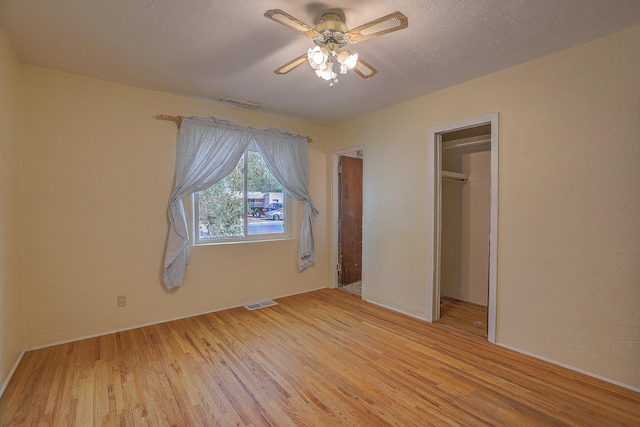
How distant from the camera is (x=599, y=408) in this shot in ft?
6.22

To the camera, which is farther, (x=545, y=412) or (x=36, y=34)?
(x=36, y=34)

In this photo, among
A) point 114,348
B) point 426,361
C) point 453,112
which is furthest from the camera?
point 453,112

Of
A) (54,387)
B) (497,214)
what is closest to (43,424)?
(54,387)

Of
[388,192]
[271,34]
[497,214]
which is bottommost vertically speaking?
[497,214]

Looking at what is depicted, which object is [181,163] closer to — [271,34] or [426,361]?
[271,34]

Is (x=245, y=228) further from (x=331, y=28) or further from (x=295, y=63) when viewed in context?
(x=331, y=28)

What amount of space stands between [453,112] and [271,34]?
6.48 feet

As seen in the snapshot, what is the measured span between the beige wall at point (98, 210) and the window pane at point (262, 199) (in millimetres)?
629

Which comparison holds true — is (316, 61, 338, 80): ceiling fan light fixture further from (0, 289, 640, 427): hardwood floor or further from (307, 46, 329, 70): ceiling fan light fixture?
(0, 289, 640, 427): hardwood floor

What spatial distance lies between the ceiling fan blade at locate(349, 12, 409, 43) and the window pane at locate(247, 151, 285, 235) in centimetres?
241

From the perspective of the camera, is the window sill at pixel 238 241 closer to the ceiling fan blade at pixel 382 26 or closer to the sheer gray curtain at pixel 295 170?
the sheer gray curtain at pixel 295 170

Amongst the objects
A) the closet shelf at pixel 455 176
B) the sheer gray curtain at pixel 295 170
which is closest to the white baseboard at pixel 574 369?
the closet shelf at pixel 455 176

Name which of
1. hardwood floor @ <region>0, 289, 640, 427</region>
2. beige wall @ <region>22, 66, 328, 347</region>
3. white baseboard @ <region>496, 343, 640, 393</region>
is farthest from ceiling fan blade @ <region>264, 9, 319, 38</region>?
white baseboard @ <region>496, 343, 640, 393</region>

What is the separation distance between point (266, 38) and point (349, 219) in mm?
3112
